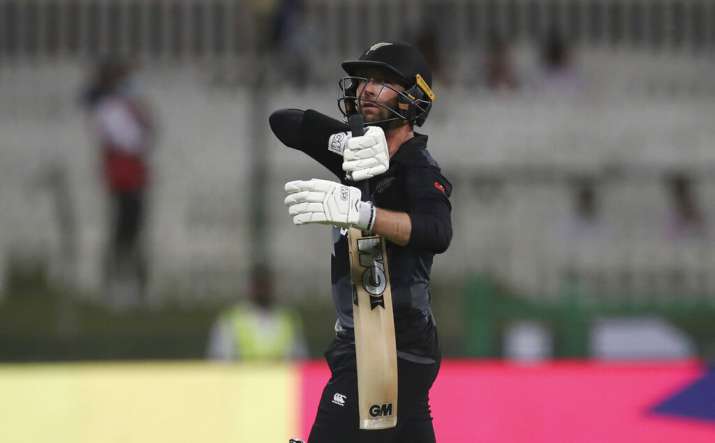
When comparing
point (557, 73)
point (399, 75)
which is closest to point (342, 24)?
point (557, 73)

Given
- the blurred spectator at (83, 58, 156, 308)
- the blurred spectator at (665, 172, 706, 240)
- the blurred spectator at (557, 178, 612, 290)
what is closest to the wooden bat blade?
the blurred spectator at (557, 178, 612, 290)

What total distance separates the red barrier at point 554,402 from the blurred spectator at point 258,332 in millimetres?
1583

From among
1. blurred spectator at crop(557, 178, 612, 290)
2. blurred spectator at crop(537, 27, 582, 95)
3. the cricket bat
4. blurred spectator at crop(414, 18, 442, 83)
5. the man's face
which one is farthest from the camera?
blurred spectator at crop(537, 27, 582, 95)

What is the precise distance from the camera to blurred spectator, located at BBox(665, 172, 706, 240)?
344 inches

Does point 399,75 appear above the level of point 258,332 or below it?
above

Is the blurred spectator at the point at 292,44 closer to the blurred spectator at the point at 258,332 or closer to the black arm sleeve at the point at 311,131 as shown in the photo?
the blurred spectator at the point at 258,332

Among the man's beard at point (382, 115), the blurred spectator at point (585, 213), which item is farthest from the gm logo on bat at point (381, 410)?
the blurred spectator at point (585, 213)

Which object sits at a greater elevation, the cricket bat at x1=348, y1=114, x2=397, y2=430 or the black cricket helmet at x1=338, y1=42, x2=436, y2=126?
the black cricket helmet at x1=338, y1=42, x2=436, y2=126

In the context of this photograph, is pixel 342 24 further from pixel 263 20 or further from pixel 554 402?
pixel 554 402

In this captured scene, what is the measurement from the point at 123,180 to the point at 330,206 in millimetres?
5732

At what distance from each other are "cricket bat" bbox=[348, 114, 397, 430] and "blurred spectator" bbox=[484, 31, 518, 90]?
6.27 metres

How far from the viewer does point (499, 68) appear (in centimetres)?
962

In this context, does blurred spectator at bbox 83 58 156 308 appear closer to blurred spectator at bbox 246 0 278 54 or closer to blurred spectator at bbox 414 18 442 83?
blurred spectator at bbox 246 0 278 54

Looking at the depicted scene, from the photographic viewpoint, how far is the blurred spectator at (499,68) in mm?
9531
